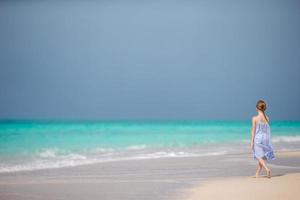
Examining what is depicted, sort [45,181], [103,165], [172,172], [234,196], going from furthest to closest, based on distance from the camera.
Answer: [103,165] < [172,172] < [45,181] < [234,196]

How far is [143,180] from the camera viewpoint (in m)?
7.51

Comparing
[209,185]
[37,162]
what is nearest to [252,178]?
[209,185]

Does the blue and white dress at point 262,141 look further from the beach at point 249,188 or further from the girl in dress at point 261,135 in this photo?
the beach at point 249,188

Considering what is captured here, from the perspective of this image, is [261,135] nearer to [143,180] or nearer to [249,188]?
[249,188]

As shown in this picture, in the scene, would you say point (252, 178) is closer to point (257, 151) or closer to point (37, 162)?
point (257, 151)

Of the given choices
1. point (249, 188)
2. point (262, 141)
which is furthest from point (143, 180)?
point (262, 141)

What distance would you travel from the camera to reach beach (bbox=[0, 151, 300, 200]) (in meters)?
6.25

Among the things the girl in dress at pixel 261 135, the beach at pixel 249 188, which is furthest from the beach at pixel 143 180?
the girl in dress at pixel 261 135

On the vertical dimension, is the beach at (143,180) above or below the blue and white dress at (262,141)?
below

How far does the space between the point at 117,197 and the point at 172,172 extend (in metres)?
2.62

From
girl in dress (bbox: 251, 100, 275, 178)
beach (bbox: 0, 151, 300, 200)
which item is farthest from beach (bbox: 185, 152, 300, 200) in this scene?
girl in dress (bbox: 251, 100, 275, 178)

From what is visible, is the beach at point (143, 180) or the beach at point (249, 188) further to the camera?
the beach at point (143, 180)

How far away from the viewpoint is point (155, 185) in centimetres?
699

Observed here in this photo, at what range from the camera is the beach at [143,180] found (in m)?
6.25
